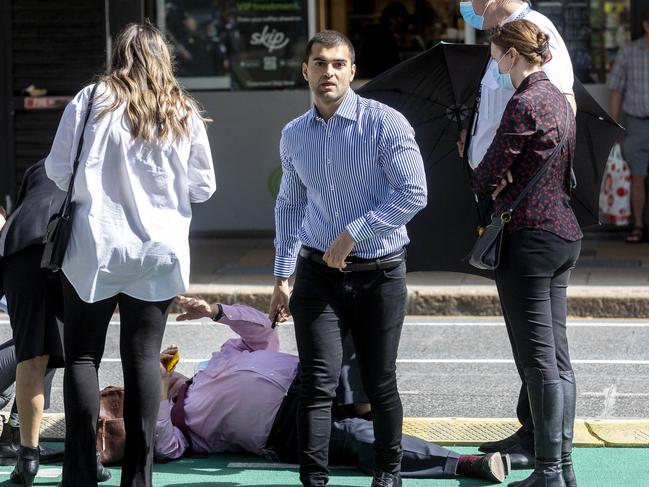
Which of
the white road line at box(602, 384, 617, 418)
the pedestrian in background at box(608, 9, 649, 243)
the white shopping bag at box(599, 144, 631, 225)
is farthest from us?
the white shopping bag at box(599, 144, 631, 225)

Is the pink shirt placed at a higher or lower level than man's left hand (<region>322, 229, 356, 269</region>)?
lower

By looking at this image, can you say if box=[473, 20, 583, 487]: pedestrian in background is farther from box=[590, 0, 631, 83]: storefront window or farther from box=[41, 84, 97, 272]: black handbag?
box=[590, 0, 631, 83]: storefront window

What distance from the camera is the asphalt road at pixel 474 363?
6.44m

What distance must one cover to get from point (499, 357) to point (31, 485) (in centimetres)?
352

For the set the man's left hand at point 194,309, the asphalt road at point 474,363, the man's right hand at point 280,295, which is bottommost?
the asphalt road at point 474,363

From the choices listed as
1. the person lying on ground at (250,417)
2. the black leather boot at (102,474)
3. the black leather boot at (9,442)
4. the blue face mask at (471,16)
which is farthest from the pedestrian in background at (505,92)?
the black leather boot at (9,442)

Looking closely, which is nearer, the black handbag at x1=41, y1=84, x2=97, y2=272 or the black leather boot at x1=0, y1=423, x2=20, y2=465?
the black handbag at x1=41, y1=84, x2=97, y2=272

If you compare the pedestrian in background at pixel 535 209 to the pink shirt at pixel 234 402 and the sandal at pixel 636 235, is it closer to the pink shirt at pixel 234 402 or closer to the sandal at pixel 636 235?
the pink shirt at pixel 234 402

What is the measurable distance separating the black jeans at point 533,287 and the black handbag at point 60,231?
1.49 m

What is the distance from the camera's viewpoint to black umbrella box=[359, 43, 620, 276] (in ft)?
18.1

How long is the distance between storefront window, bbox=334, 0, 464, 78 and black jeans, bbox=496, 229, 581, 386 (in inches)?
294

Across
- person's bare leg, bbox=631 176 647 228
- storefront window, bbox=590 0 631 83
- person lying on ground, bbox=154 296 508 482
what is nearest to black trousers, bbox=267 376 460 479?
person lying on ground, bbox=154 296 508 482

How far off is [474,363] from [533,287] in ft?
10.0

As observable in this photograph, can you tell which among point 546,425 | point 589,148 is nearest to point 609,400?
point 589,148
